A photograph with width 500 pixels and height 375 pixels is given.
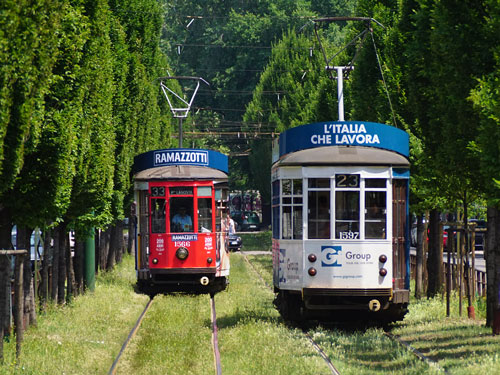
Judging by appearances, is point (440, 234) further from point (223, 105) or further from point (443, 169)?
point (223, 105)

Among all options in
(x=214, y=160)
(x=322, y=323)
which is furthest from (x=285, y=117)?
(x=322, y=323)

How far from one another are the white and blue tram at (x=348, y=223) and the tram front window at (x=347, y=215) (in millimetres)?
18

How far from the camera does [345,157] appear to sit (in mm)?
16922

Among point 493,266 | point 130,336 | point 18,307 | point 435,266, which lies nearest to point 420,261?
point 435,266

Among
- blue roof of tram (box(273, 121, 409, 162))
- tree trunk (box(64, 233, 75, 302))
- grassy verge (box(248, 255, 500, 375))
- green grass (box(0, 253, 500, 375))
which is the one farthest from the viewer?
tree trunk (box(64, 233, 75, 302))

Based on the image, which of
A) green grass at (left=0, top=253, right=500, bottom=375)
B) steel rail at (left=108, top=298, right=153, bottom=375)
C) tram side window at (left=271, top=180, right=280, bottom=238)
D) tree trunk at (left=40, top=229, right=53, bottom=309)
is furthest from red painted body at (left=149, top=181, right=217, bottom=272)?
tram side window at (left=271, top=180, right=280, bottom=238)

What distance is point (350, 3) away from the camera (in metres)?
→ 72.2

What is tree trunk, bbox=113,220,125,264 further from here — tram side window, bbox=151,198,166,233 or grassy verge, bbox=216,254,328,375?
grassy verge, bbox=216,254,328,375

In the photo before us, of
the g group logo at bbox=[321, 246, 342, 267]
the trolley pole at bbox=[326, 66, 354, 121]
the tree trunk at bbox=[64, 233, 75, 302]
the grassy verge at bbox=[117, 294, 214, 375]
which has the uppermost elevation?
the trolley pole at bbox=[326, 66, 354, 121]

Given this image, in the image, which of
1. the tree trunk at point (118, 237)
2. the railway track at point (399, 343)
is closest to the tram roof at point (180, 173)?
the railway track at point (399, 343)

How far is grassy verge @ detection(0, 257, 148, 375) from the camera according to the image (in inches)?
534

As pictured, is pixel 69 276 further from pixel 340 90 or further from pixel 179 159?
pixel 340 90

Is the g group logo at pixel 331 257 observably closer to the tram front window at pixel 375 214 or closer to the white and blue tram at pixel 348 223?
the white and blue tram at pixel 348 223

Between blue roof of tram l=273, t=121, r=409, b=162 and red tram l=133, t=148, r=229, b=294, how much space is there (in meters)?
6.62
